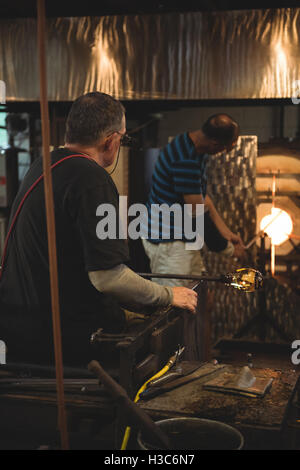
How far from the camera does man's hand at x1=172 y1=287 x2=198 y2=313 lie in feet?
7.10

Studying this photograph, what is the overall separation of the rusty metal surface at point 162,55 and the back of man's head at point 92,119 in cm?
224

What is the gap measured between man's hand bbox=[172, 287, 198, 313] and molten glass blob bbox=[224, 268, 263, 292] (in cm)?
26

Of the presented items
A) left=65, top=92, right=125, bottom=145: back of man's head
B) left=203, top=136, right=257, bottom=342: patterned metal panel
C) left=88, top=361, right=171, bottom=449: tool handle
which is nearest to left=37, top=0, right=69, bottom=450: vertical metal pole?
left=88, top=361, right=171, bottom=449: tool handle

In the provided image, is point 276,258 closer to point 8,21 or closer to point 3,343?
point 8,21

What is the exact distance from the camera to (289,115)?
727cm

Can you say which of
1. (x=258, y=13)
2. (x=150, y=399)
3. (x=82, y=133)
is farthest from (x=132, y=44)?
(x=150, y=399)

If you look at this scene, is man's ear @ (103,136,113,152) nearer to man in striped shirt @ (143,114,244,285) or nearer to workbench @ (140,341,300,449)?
workbench @ (140,341,300,449)

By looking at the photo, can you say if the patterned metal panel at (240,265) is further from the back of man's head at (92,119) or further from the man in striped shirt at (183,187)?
the back of man's head at (92,119)

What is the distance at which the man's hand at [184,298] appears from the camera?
2.16m

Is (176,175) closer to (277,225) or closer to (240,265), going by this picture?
(277,225)

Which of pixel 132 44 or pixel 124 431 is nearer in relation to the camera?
pixel 124 431

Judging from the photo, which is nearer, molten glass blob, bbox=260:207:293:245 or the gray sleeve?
the gray sleeve

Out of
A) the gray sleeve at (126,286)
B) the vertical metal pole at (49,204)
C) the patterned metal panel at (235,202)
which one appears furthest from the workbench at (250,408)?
the patterned metal panel at (235,202)

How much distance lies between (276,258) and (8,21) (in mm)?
3377
